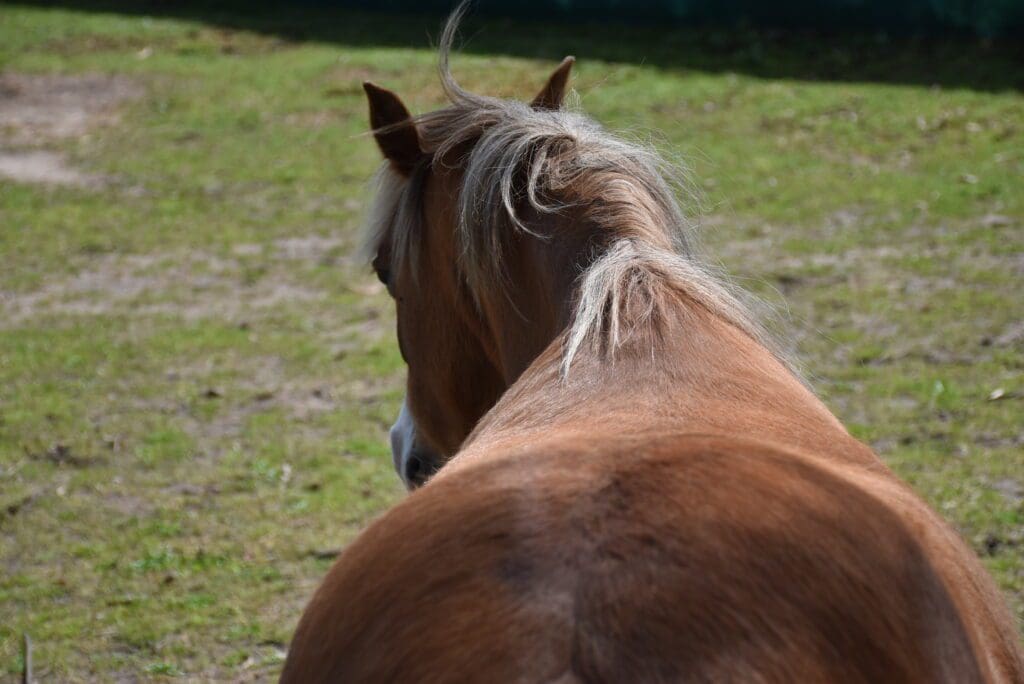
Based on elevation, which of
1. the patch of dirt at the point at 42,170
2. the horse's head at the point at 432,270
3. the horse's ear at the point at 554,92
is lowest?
the patch of dirt at the point at 42,170

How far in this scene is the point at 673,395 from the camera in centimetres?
151

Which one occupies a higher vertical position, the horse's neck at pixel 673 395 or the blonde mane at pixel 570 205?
the blonde mane at pixel 570 205

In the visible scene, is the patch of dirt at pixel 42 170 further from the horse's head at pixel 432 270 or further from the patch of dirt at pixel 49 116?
the horse's head at pixel 432 270

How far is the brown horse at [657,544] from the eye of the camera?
39.1 inches

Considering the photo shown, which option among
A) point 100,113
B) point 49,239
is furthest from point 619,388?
point 100,113

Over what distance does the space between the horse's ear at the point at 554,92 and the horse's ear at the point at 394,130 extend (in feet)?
1.09

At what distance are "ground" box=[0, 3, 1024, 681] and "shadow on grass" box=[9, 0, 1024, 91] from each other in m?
0.05

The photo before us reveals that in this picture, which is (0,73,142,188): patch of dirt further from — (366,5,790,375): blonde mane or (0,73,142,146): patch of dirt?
(366,5,790,375): blonde mane

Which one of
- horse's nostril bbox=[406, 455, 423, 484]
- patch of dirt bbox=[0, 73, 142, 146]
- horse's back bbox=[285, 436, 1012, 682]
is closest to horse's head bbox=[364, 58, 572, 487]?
horse's nostril bbox=[406, 455, 423, 484]

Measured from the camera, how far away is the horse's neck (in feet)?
4.76

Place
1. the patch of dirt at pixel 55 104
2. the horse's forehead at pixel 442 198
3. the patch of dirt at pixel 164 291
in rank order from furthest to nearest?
the patch of dirt at pixel 55 104 < the patch of dirt at pixel 164 291 < the horse's forehead at pixel 442 198

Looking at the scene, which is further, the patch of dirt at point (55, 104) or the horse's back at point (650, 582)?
the patch of dirt at point (55, 104)

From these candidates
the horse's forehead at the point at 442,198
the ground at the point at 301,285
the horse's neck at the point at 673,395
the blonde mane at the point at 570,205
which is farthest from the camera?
the ground at the point at 301,285

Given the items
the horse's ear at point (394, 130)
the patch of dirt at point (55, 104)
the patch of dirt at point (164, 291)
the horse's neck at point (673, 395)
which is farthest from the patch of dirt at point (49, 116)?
the horse's neck at point (673, 395)
